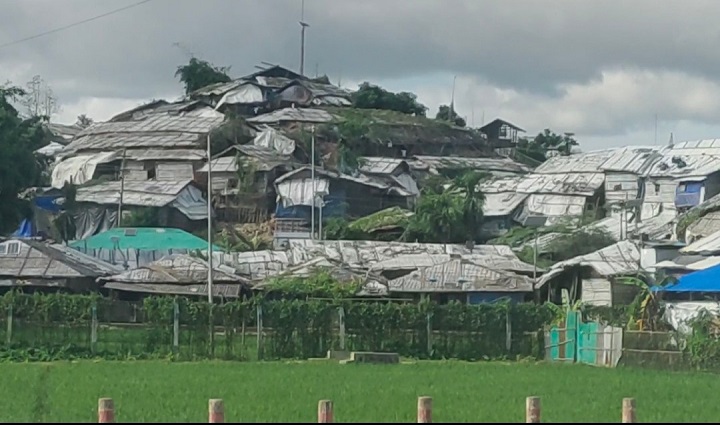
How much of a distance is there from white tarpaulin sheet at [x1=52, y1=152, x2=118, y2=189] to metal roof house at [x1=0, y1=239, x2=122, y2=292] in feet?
94.0

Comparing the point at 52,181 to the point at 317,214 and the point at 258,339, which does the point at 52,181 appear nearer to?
the point at 317,214

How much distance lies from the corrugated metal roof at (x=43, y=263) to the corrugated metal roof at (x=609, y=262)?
17.7m

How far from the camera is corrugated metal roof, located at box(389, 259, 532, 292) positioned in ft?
174

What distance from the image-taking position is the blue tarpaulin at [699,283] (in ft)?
149

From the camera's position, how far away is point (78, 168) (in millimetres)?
86375

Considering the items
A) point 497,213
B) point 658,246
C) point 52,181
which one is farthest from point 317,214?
point 658,246

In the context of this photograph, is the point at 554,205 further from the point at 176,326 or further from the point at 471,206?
the point at 176,326

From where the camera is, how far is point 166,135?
86750 millimetres

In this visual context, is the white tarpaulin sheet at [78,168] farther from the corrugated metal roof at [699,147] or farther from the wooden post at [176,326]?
the wooden post at [176,326]

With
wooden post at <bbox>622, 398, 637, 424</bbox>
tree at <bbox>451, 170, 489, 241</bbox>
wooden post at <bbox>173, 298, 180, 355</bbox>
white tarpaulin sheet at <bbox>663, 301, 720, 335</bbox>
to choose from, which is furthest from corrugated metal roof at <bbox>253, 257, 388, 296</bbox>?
wooden post at <bbox>622, 398, 637, 424</bbox>

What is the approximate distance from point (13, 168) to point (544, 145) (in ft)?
197

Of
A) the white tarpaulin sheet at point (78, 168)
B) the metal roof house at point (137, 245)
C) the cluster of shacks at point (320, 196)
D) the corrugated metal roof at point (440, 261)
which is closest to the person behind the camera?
the cluster of shacks at point (320, 196)

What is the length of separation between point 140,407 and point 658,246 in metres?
36.5

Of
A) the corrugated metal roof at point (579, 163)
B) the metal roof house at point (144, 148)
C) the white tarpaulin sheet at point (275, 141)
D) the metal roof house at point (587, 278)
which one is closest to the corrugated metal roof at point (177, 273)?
the metal roof house at point (587, 278)
